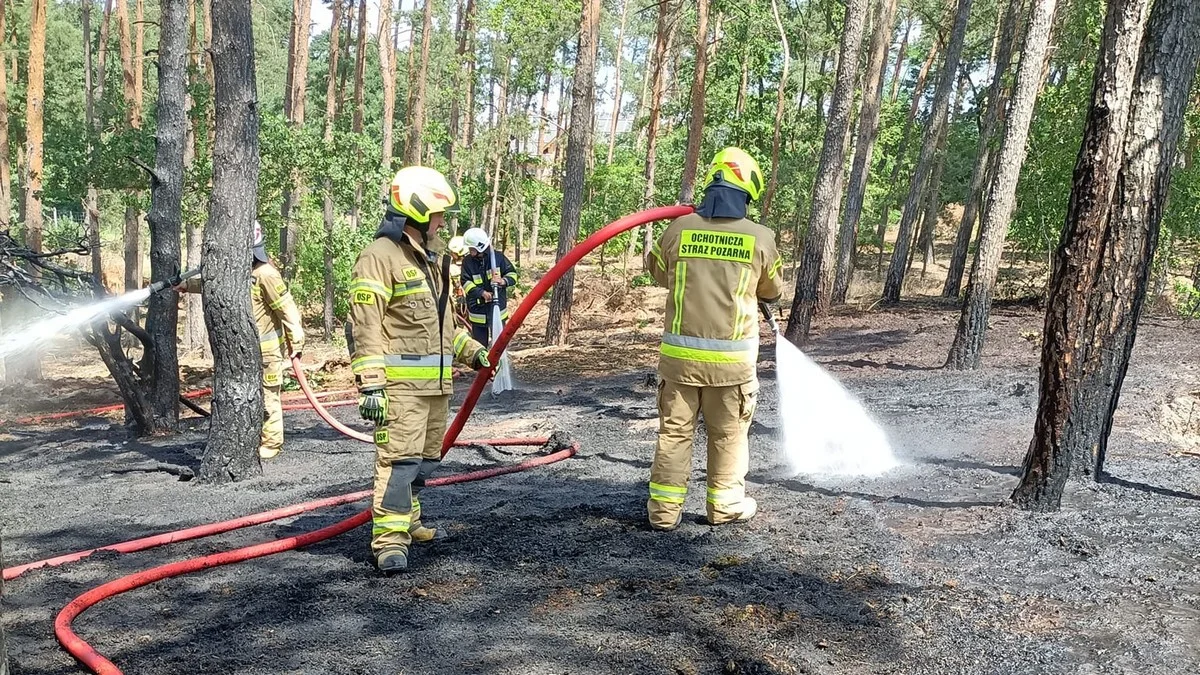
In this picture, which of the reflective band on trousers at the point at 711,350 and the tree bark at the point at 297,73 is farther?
the tree bark at the point at 297,73

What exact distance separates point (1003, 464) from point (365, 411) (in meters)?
4.56

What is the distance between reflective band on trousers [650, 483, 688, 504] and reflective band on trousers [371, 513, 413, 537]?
143 cm

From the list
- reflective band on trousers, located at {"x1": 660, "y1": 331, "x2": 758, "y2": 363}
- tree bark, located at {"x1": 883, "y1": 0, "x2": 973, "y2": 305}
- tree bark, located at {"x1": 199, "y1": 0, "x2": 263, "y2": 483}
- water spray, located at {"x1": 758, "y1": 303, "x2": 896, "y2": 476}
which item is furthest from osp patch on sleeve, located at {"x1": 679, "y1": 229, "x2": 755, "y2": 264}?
tree bark, located at {"x1": 883, "y1": 0, "x2": 973, "y2": 305}

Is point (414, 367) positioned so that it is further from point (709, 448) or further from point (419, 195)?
point (709, 448)

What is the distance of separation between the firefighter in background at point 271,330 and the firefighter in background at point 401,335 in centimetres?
330

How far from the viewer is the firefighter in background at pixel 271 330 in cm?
732

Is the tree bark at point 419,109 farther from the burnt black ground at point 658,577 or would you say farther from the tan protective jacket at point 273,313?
the burnt black ground at point 658,577

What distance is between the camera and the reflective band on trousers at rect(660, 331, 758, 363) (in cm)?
465

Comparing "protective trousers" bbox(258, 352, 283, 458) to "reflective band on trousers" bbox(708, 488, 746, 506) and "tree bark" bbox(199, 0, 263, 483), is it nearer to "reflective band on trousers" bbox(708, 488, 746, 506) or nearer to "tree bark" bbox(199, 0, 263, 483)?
"tree bark" bbox(199, 0, 263, 483)

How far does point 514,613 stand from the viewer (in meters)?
3.78

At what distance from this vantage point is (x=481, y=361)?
4.86 m

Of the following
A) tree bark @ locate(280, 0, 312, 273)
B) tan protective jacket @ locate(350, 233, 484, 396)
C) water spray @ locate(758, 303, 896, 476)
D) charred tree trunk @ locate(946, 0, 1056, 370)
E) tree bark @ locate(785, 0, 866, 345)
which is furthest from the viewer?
tree bark @ locate(280, 0, 312, 273)

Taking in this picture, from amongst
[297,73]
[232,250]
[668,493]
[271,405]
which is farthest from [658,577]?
[297,73]

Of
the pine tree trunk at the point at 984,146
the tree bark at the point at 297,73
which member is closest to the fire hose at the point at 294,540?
the tree bark at the point at 297,73
